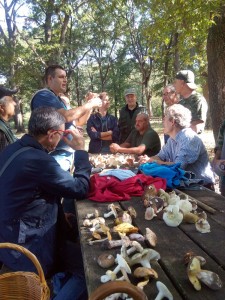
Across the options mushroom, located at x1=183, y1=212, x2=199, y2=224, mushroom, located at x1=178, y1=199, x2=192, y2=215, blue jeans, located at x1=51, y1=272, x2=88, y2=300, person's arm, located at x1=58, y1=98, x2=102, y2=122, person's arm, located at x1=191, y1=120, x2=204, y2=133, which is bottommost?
blue jeans, located at x1=51, y1=272, x2=88, y2=300

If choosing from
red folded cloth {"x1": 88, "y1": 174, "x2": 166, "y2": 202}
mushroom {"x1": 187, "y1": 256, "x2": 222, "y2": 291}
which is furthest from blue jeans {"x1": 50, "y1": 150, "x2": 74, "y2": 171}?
mushroom {"x1": 187, "y1": 256, "x2": 222, "y2": 291}

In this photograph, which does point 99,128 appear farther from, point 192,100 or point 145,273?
point 145,273

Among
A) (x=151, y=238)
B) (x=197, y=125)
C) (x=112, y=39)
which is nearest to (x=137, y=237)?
(x=151, y=238)

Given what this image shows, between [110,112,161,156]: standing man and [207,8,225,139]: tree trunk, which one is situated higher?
[207,8,225,139]: tree trunk

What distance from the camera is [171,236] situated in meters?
1.82

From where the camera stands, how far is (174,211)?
1.99m

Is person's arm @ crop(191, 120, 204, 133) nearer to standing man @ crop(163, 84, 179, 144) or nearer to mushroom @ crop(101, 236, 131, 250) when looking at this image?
standing man @ crop(163, 84, 179, 144)

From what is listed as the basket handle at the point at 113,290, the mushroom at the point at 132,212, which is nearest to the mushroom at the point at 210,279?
the basket handle at the point at 113,290

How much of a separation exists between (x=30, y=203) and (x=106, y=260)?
87 centimetres

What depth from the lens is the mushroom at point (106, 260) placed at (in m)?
1.49

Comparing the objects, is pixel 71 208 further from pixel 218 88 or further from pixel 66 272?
pixel 218 88

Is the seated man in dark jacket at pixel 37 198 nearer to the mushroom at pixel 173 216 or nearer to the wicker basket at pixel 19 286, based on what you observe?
the wicker basket at pixel 19 286

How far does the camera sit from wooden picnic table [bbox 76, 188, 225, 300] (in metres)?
1.30

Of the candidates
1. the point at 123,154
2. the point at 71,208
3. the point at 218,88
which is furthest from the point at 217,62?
the point at 71,208
